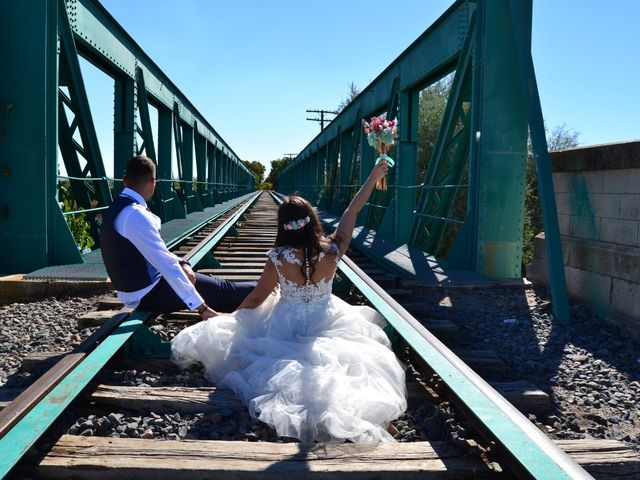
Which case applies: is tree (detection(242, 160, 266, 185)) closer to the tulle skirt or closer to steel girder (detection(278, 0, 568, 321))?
steel girder (detection(278, 0, 568, 321))

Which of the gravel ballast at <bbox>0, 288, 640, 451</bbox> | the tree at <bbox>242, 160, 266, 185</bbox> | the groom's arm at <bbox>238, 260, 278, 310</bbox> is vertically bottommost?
the gravel ballast at <bbox>0, 288, 640, 451</bbox>

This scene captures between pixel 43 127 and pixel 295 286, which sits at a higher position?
pixel 43 127

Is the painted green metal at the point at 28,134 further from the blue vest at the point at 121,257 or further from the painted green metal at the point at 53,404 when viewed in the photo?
the painted green metal at the point at 53,404

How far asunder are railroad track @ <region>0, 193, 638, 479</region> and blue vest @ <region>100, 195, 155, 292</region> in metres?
0.36

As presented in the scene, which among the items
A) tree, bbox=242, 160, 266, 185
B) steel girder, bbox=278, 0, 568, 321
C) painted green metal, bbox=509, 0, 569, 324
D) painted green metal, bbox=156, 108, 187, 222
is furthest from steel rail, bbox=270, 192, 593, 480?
tree, bbox=242, 160, 266, 185

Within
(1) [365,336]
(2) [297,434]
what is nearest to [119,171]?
(1) [365,336]

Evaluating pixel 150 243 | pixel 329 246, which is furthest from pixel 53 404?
pixel 329 246

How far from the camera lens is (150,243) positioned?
3.60m

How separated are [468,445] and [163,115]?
Answer: 41.1ft

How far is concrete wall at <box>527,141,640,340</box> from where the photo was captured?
4.48 m

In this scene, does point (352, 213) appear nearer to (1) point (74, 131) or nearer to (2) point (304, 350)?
(2) point (304, 350)

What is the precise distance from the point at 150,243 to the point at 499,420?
2.30 metres

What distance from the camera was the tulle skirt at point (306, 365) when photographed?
2.36 m

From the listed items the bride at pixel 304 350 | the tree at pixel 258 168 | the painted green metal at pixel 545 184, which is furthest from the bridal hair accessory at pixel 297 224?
the tree at pixel 258 168
